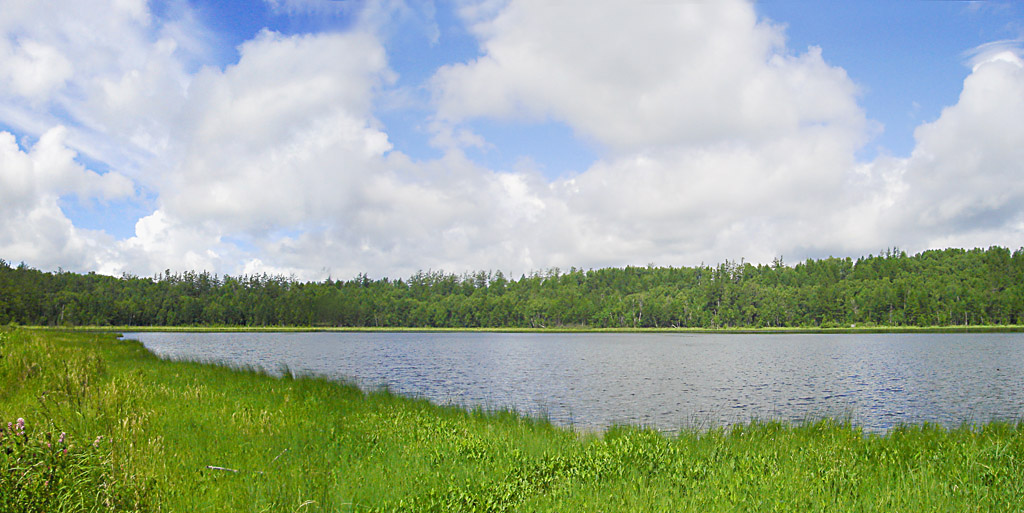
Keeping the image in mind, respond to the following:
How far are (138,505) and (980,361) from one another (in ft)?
219

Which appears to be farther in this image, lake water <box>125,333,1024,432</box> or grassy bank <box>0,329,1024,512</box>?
lake water <box>125,333,1024,432</box>

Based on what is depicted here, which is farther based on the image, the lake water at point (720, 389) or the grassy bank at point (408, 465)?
the lake water at point (720, 389)

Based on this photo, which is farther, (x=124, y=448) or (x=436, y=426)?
(x=436, y=426)

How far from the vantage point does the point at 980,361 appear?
176 feet

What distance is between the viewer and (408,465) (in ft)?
34.3

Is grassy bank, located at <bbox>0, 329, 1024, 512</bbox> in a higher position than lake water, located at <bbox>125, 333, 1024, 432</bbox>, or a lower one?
higher

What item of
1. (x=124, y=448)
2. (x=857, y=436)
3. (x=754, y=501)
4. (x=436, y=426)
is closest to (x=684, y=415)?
(x=857, y=436)

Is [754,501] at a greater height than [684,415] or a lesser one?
greater

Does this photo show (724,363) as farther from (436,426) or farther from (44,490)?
(44,490)

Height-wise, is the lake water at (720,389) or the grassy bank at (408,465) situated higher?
the grassy bank at (408,465)

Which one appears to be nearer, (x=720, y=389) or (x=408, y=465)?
(x=408, y=465)

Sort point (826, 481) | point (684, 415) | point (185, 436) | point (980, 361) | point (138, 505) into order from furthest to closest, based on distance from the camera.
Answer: point (980, 361), point (684, 415), point (185, 436), point (826, 481), point (138, 505)

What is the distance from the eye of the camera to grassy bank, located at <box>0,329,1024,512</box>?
25.2 feet

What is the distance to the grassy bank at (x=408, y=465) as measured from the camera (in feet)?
25.2
